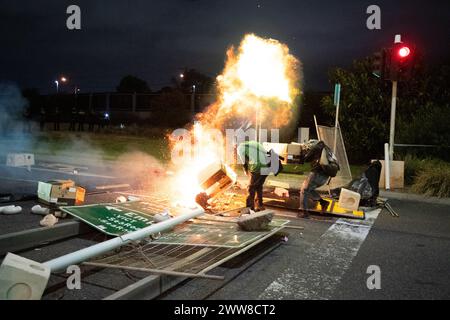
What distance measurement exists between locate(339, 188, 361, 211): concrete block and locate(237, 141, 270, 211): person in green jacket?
5.91 feet

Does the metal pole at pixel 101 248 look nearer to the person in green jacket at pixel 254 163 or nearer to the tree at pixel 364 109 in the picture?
the person in green jacket at pixel 254 163

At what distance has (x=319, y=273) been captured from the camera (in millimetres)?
5285

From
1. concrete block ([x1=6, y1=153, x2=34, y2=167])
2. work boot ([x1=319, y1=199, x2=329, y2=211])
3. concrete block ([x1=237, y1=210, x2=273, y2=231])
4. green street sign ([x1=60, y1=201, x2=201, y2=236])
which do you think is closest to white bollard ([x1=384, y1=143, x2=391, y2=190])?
work boot ([x1=319, y1=199, x2=329, y2=211])

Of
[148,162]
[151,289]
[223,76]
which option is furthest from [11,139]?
[151,289]

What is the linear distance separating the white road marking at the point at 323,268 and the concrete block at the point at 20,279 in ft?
7.25

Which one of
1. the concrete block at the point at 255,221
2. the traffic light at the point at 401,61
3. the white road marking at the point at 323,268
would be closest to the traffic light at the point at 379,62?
the traffic light at the point at 401,61

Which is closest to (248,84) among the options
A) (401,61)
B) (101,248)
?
(401,61)

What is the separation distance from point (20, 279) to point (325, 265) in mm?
3707

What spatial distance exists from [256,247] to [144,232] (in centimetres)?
173

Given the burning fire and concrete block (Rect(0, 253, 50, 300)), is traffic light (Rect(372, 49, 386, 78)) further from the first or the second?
concrete block (Rect(0, 253, 50, 300))

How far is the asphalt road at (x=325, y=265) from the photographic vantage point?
4.59 m

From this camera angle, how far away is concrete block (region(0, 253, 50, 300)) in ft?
12.1

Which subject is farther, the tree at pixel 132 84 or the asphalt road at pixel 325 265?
the tree at pixel 132 84
